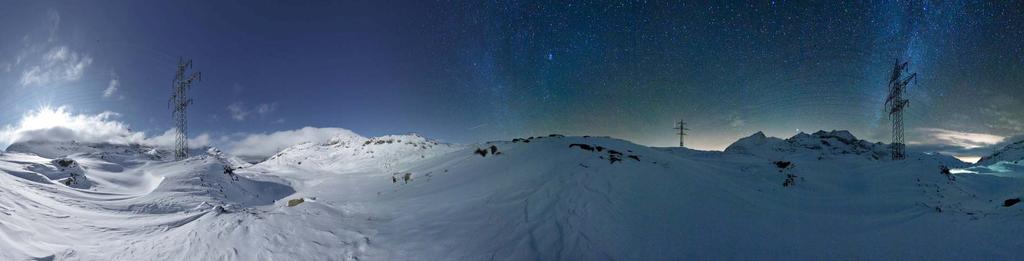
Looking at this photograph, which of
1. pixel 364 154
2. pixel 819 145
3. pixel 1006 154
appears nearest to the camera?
pixel 364 154

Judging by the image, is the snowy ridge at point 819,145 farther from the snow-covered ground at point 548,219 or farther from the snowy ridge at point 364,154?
the snow-covered ground at point 548,219

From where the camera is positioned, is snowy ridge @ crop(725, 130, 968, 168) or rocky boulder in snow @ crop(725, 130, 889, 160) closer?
snowy ridge @ crop(725, 130, 968, 168)

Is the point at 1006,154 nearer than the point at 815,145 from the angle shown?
No

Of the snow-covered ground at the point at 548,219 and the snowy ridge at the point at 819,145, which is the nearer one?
the snow-covered ground at the point at 548,219

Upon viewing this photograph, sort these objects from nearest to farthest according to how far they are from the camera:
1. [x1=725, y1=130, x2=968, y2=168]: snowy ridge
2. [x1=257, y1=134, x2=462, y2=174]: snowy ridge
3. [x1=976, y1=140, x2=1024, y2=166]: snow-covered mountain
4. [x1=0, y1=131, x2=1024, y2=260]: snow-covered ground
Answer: [x1=0, y1=131, x2=1024, y2=260]: snow-covered ground → [x1=257, y1=134, x2=462, y2=174]: snowy ridge → [x1=725, y1=130, x2=968, y2=168]: snowy ridge → [x1=976, y1=140, x2=1024, y2=166]: snow-covered mountain

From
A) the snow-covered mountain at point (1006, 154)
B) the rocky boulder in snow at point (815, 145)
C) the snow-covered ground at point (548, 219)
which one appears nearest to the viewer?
the snow-covered ground at point (548, 219)

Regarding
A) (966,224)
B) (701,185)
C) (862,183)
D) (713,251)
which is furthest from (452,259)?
(862,183)

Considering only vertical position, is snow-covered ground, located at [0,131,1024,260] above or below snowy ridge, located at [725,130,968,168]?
below

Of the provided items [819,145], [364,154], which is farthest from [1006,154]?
[364,154]

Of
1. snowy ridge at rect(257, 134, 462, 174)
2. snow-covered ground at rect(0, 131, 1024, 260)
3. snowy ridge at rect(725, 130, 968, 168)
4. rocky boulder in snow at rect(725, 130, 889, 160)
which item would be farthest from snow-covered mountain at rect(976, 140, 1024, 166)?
snowy ridge at rect(257, 134, 462, 174)

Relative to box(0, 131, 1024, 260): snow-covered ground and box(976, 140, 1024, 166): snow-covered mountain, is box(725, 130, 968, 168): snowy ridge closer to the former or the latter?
box(976, 140, 1024, 166): snow-covered mountain

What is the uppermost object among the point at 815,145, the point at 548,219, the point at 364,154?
the point at 815,145

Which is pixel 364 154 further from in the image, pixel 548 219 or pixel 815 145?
pixel 815 145

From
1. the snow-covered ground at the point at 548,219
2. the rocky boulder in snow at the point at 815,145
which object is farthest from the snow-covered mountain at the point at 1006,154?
the snow-covered ground at the point at 548,219
